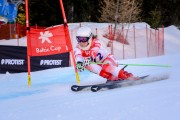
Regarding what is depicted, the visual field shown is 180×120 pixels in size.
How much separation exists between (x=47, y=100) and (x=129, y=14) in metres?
27.5

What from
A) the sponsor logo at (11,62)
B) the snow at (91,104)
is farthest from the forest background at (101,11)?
the snow at (91,104)

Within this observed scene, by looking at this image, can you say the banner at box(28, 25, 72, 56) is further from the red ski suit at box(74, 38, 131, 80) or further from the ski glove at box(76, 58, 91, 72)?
the ski glove at box(76, 58, 91, 72)

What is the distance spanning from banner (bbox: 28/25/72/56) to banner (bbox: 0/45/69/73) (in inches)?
187

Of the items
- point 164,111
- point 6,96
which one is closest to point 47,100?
point 6,96

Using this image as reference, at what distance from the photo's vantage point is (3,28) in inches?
898

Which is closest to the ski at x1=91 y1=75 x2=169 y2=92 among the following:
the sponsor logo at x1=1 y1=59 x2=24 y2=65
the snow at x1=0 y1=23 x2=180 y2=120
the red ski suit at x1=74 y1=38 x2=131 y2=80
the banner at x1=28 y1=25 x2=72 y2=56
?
the snow at x1=0 y1=23 x2=180 y2=120

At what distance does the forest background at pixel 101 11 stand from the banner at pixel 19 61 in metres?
16.8

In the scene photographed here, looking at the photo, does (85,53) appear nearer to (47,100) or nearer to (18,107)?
(47,100)

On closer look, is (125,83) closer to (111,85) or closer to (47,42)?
(111,85)

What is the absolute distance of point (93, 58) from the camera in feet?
28.3

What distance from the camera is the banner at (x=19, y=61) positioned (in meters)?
14.2

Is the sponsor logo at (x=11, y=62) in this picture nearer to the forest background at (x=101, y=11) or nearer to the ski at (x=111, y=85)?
the ski at (x=111, y=85)

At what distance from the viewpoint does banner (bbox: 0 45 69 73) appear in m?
14.2

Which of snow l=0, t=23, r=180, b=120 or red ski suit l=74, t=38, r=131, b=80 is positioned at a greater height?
red ski suit l=74, t=38, r=131, b=80
